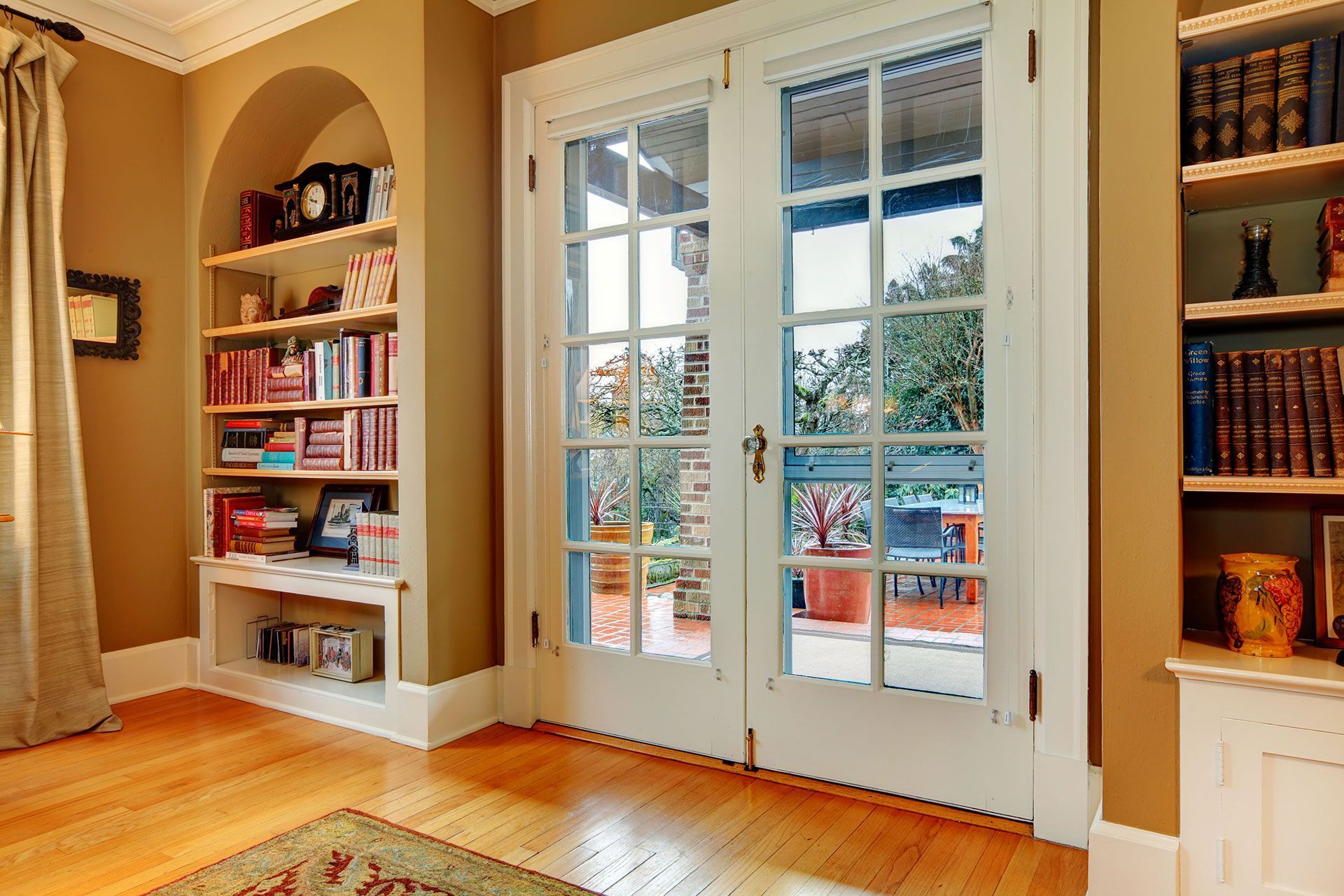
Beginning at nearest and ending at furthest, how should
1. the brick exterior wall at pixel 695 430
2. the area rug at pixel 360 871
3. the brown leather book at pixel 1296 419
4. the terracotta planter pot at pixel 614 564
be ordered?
the brown leather book at pixel 1296 419, the area rug at pixel 360 871, the brick exterior wall at pixel 695 430, the terracotta planter pot at pixel 614 564

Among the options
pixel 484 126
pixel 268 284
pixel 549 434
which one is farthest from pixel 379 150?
pixel 549 434

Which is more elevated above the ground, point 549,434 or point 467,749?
point 549,434

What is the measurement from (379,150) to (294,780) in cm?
256

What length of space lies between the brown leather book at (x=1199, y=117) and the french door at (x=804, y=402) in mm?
431

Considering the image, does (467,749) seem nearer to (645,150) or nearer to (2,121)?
(645,150)

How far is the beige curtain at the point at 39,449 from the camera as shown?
2.92 metres

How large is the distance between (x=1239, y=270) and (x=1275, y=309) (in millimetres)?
291

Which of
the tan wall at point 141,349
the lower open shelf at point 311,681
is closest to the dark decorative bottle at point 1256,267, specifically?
the lower open shelf at point 311,681

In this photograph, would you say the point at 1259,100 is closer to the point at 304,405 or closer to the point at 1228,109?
the point at 1228,109

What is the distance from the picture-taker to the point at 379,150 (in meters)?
3.48

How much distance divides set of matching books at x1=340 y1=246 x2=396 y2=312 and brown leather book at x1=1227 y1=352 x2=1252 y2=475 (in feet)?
8.87

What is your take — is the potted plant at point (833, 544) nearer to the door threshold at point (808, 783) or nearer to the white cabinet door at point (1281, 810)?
the door threshold at point (808, 783)

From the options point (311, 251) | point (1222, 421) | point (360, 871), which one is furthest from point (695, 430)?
point (311, 251)

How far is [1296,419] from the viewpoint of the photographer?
1675 millimetres
